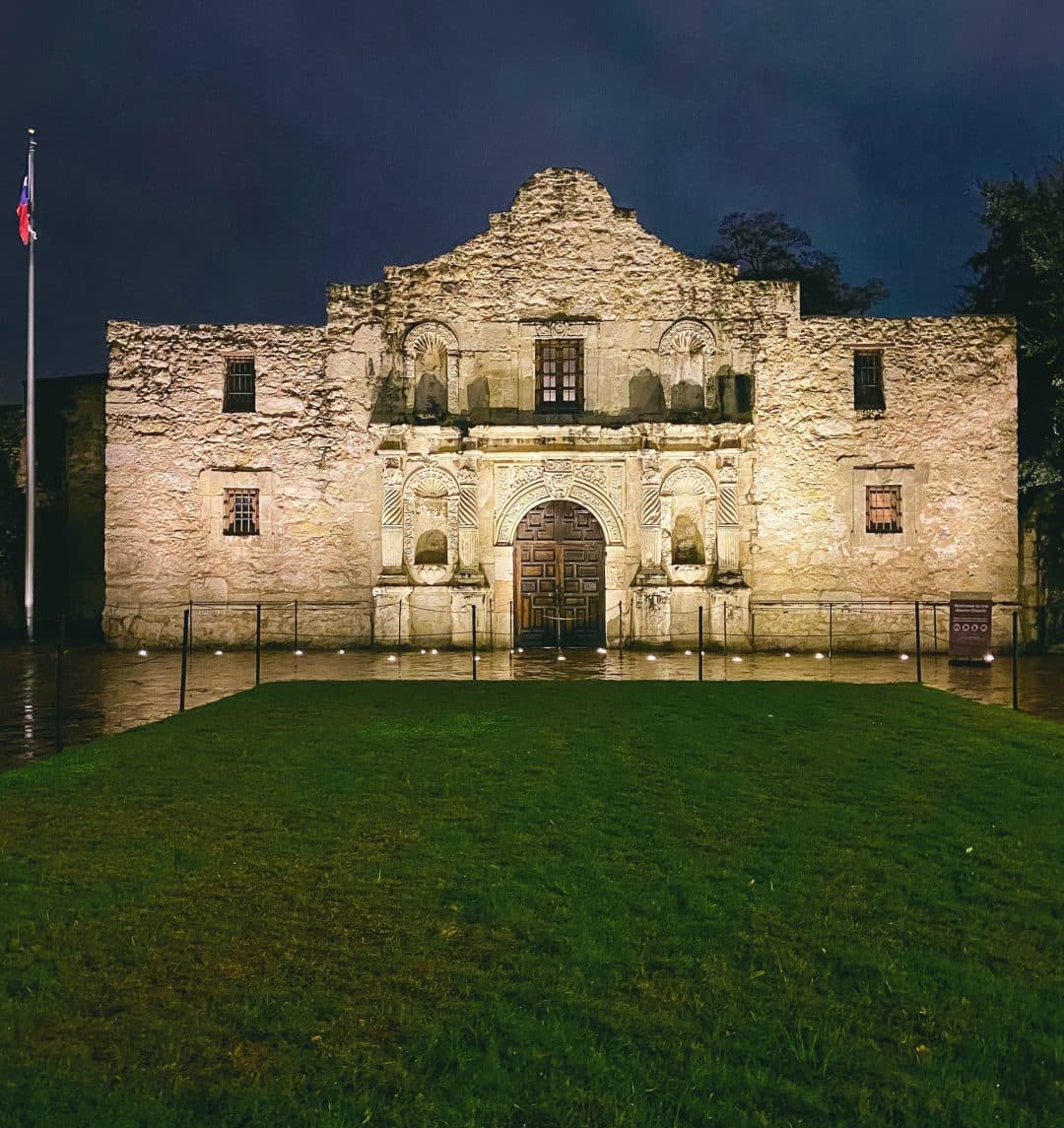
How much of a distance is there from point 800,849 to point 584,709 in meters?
5.58

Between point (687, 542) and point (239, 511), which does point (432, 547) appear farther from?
point (687, 542)

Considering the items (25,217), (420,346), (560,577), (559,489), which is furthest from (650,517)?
(25,217)

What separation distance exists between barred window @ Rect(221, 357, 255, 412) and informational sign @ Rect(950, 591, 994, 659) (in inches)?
571

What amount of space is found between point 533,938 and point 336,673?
12234 millimetres

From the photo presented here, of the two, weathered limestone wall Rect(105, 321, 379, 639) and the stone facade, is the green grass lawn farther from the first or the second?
weathered limestone wall Rect(105, 321, 379, 639)

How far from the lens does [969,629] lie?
18047 millimetres

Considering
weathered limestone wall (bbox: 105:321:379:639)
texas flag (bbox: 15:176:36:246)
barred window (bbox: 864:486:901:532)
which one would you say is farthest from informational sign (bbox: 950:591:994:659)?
texas flag (bbox: 15:176:36:246)

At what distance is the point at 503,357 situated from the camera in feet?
70.8

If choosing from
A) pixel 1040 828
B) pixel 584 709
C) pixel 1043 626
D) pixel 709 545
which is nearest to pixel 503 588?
pixel 709 545

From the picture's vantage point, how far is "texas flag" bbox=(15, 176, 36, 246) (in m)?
22.8

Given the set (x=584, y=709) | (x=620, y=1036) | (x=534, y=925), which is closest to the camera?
(x=620, y=1036)

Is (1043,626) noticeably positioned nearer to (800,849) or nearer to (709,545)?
(709,545)

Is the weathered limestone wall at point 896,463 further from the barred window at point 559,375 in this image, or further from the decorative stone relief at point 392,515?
the decorative stone relief at point 392,515

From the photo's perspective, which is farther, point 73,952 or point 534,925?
point 534,925
